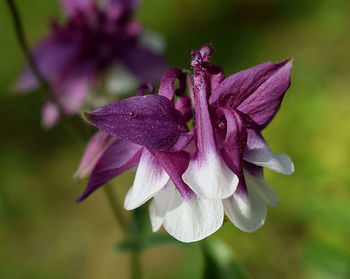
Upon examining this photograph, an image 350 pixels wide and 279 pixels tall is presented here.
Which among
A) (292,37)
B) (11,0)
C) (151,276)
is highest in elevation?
(11,0)

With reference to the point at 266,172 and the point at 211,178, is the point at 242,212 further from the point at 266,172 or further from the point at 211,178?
the point at 266,172

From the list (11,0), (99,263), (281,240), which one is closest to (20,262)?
(99,263)

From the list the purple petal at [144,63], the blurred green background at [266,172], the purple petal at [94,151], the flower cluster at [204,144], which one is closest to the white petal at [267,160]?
the flower cluster at [204,144]

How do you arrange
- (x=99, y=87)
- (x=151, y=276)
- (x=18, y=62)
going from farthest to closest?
(x=18, y=62) → (x=151, y=276) → (x=99, y=87)

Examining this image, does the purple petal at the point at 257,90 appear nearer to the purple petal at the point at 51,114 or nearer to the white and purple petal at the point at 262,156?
the white and purple petal at the point at 262,156

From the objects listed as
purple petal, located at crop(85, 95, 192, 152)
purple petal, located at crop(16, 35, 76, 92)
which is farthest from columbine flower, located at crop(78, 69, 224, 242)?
purple petal, located at crop(16, 35, 76, 92)

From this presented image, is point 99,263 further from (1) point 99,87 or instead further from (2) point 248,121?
(2) point 248,121

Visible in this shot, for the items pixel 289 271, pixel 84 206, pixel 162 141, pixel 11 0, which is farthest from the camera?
pixel 84 206
